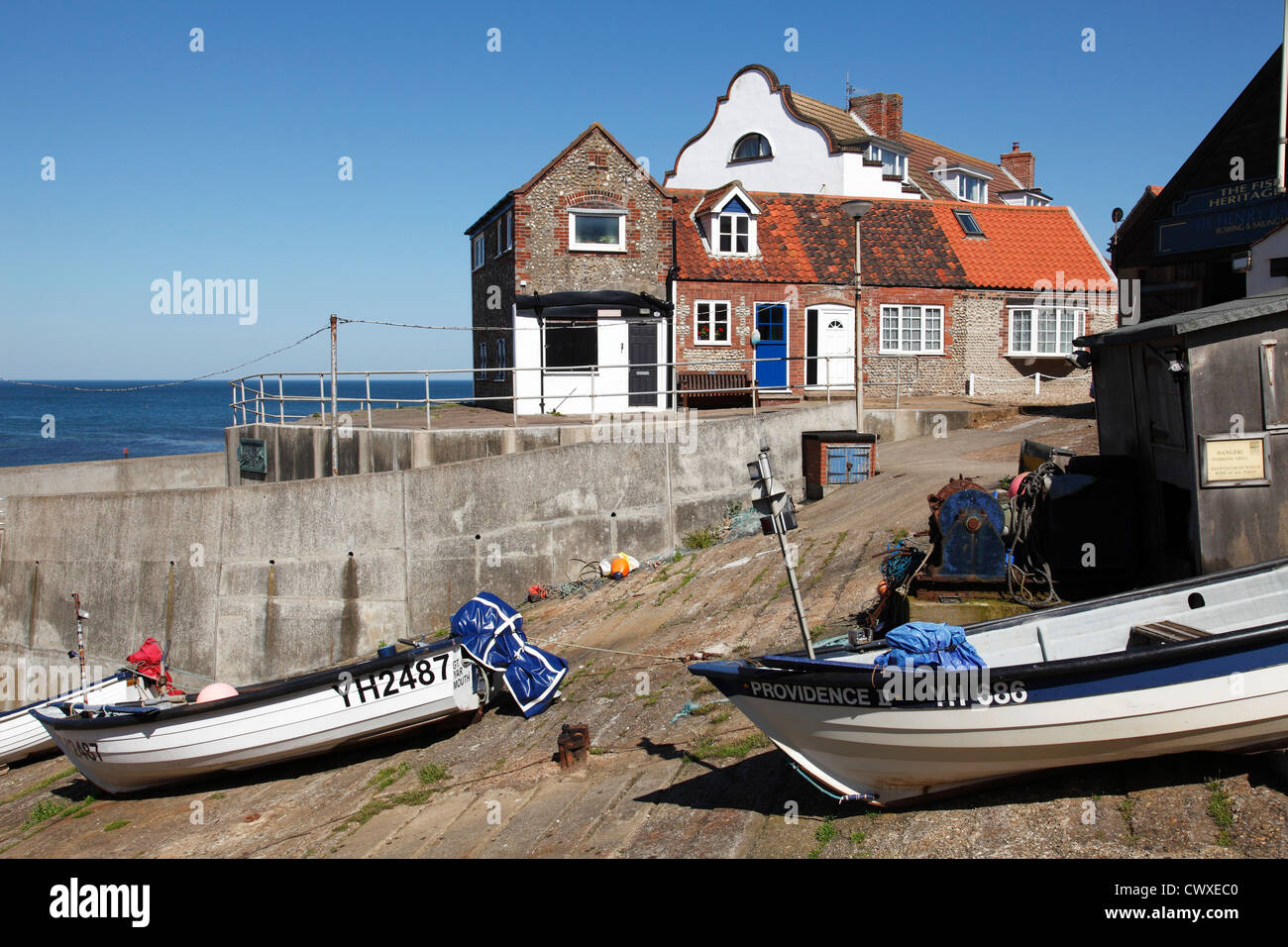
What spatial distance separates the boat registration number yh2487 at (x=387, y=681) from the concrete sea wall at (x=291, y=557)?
13.6 feet

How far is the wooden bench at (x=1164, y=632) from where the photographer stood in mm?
7211

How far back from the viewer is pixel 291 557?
14766mm

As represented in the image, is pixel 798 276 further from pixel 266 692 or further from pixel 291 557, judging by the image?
pixel 266 692

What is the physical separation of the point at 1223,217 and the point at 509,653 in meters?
18.1

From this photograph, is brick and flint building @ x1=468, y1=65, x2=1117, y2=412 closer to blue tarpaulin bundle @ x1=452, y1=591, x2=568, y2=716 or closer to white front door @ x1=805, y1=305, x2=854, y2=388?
white front door @ x1=805, y1=305, x2=854, y2=388

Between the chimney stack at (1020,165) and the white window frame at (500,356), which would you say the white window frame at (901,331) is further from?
the chimney stack at (1020,165)

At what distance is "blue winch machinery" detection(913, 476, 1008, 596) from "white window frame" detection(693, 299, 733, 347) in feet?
53.0

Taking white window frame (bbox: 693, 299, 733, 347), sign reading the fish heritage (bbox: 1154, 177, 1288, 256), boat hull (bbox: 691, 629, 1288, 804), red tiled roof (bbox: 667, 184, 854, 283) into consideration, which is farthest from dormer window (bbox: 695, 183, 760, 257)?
boat hull (bbox: 691, 629, 1288, 804)

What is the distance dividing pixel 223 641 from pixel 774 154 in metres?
28.7

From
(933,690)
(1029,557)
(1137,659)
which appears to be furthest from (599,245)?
(1137,659)

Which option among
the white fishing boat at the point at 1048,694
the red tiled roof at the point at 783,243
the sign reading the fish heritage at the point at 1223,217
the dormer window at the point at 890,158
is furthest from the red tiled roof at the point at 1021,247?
the white fishing boat at the point at 1048,694
